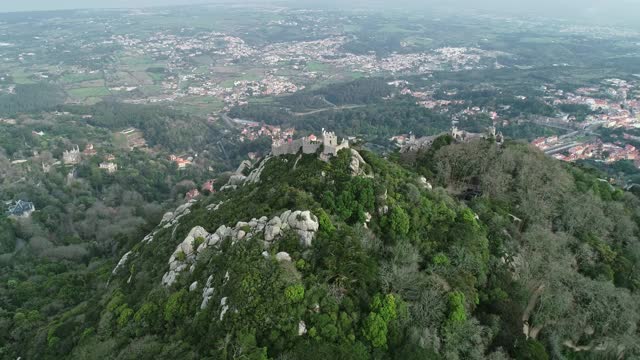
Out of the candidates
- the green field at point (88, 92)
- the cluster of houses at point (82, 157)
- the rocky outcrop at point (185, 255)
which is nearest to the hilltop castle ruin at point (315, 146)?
the rocky outcrop at point (185, 255)

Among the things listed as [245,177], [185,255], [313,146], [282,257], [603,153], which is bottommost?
[603,153]

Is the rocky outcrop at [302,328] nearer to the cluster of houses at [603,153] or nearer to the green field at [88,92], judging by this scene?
the cluster of houses at [603,153]

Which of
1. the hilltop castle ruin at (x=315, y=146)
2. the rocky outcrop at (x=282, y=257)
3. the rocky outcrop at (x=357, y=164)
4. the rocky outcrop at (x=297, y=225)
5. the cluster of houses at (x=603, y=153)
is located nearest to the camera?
the rocky outcrop at (x=282, y=257)

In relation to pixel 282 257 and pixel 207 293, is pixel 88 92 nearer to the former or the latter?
pixel 207 293

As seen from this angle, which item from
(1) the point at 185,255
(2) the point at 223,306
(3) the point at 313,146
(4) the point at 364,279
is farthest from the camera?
→ (3) the point at 313,146

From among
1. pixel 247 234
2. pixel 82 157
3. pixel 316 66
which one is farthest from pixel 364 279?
pixel 316 66

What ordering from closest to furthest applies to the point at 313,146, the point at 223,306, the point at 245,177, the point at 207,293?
the point at 223,306 → the point at 207,293 → the point at 313,146 → the point at 245,177

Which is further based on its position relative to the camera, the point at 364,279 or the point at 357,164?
the point at 357,164
